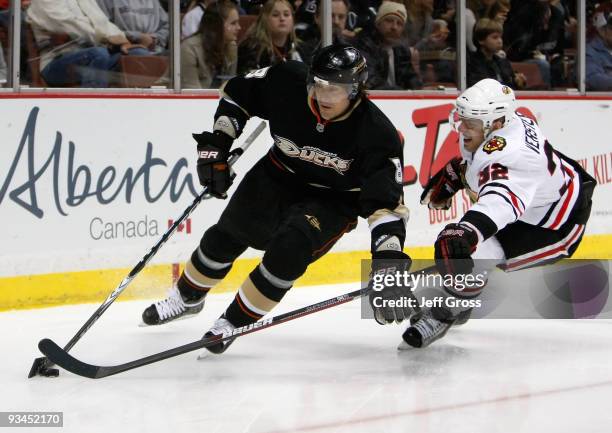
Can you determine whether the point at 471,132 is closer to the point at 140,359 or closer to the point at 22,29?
the point at 140,359

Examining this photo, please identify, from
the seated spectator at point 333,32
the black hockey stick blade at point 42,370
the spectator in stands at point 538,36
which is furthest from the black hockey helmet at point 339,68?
the spectator in stands at point 538,36

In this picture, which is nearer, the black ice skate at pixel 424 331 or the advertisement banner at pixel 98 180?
the black ice skate at pixel 424 331

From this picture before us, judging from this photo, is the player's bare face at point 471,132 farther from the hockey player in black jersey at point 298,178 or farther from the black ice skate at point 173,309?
the black ice skate at point 173,309

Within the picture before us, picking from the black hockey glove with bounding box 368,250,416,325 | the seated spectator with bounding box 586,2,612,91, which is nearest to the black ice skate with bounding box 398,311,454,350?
the black hockey glove with bounding box 368,250,416,325

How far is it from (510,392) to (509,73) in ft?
11.1

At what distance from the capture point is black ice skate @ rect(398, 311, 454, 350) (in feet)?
12.5

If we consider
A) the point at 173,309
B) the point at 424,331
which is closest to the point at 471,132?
the point at 424,331

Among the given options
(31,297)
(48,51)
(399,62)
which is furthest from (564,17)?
(31,297)

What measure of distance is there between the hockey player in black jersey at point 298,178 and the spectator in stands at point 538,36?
2.86m

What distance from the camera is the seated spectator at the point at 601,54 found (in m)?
6.52

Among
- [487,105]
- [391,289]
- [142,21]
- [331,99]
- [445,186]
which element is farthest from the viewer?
[142,21]

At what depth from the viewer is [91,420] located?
287 cm

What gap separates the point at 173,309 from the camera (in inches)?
161

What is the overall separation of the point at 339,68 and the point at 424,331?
990mm
